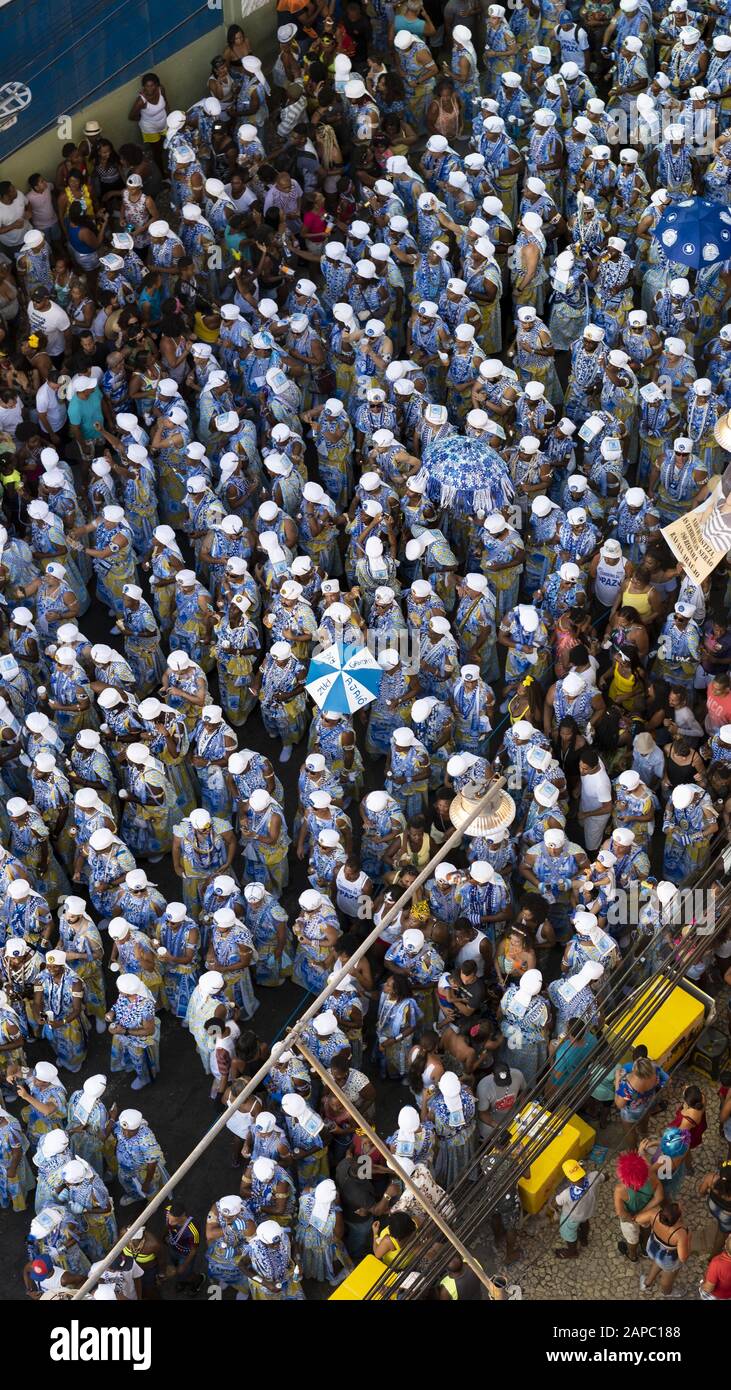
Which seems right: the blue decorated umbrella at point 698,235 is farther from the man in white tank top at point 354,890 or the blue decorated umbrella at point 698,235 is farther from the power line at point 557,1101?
the man in white tank top at point 354,890

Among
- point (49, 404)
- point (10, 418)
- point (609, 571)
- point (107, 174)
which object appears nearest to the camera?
point (609, 571)

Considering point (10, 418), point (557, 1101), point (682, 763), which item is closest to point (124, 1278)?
point (557, 1101)

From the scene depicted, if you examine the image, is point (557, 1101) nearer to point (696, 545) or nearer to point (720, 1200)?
point (720, 1200)

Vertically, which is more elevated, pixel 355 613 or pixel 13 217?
pixel 13 217

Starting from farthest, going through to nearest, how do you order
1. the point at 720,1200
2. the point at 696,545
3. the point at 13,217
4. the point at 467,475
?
1. the point at 13,217
2. the point at 467,475
3. the point at 720,1200
4. the point at 696,545

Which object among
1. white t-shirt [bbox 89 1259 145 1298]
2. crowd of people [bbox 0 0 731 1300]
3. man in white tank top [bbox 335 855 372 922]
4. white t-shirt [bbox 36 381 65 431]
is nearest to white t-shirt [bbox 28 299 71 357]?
crowd of people [bbox 0 0 731 1300]

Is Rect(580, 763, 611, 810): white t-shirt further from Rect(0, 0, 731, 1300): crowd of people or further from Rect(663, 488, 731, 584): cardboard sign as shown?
Rect(663, 488, 731, 584): cardboard sign

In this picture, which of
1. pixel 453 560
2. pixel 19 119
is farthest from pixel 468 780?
pixel 19 119
